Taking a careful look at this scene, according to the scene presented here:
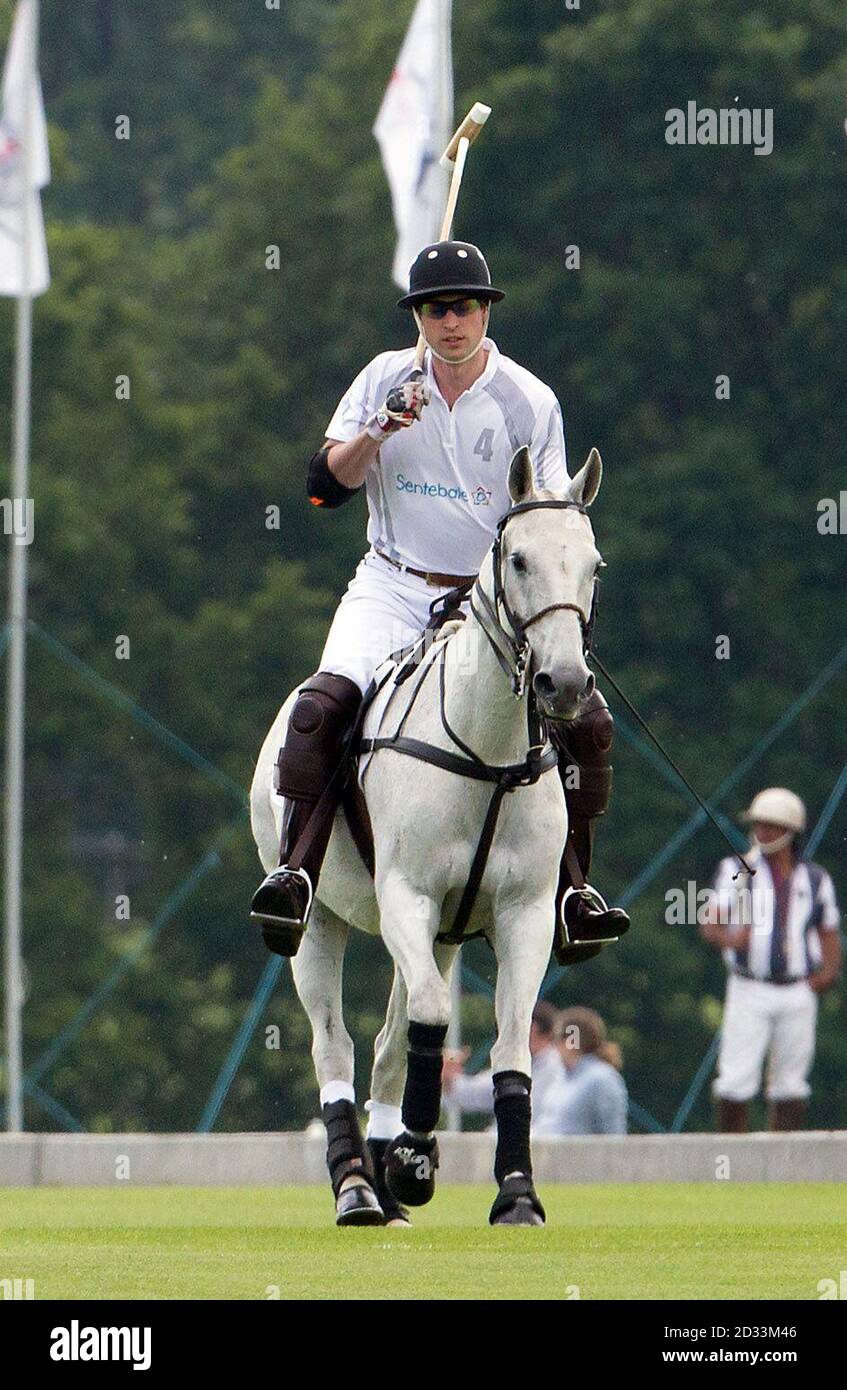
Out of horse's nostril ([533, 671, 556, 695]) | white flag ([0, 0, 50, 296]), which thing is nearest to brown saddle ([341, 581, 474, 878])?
horse's nostril ([533, 671, 556, 695])

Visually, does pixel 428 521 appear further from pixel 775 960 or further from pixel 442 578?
pixel 775 960

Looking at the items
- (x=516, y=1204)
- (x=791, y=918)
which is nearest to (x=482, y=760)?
(x=516, y=1204)

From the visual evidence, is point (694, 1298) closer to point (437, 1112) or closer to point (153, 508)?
point (437, 1112)

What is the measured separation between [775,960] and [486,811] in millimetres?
8090

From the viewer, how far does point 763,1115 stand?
99.0 ft

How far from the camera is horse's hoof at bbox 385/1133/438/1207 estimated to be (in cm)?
995

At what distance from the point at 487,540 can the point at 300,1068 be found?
1831 cm

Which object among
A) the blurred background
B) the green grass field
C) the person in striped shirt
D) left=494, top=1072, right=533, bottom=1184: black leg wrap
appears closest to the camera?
the green grass field

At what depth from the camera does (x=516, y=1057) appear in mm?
10164

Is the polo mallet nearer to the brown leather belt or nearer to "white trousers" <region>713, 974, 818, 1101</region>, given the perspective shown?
the brown leather belt

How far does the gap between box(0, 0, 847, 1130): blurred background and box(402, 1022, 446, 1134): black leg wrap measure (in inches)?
773

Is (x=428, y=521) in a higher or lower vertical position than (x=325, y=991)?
A: higher
